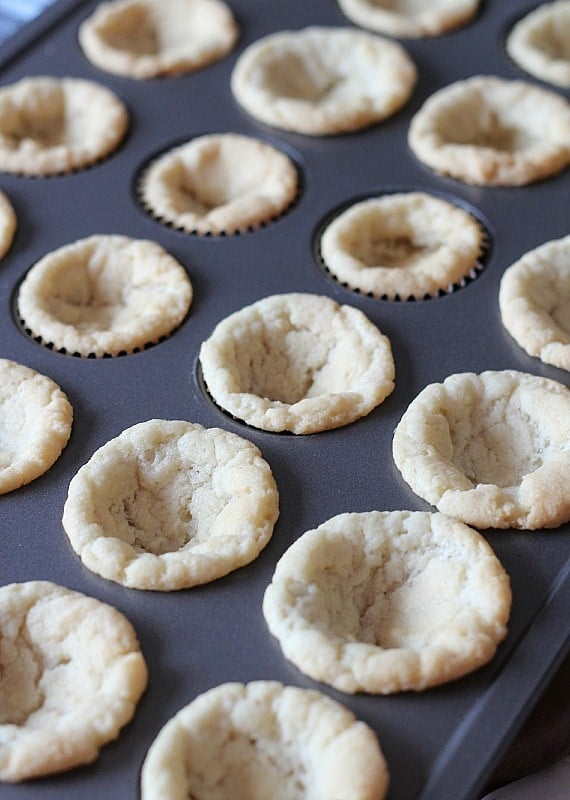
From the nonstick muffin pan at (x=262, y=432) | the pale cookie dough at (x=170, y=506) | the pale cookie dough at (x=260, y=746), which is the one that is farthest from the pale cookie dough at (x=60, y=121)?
the pale cookie dough at (x=260, y=746)

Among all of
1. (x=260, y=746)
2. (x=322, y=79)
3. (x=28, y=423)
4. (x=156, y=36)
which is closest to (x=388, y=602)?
(x=260, y=746)

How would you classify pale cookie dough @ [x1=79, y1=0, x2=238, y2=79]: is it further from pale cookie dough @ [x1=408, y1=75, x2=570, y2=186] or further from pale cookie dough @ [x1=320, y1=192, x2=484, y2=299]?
pale cookie dough @ [x1=320, y1=192, x2=484, y2=299]

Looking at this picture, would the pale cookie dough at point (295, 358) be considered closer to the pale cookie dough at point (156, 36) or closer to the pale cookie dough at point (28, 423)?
the pale cookie dough at point (28, 423)

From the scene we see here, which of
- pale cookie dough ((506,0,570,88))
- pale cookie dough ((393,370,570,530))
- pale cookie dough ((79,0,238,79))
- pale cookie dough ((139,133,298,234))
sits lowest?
pale cookie dough ((393,370,570,530))

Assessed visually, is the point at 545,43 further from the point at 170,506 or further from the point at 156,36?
the point at 170,506

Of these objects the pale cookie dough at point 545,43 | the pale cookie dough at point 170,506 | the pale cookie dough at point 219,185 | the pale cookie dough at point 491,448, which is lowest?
the pale cookie dough at point 491,448

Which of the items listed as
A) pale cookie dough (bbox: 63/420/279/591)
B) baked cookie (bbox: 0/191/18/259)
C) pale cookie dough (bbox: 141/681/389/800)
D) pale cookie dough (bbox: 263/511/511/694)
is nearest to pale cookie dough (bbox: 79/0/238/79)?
baked cookie (bbox: 0/191/18/259)
